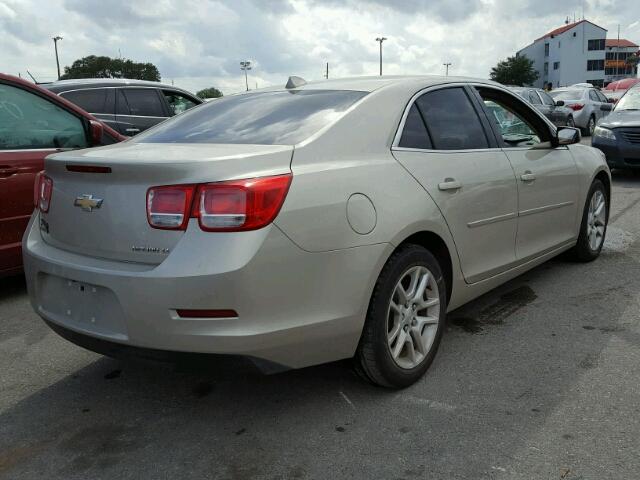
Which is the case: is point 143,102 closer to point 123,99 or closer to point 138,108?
point 138,108

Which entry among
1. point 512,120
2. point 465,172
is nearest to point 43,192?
point 465,172

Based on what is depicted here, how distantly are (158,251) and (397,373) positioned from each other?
4.14 ft

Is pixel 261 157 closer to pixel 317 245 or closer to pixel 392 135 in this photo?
pixel 317 245

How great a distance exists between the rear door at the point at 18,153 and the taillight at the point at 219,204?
8.68ft

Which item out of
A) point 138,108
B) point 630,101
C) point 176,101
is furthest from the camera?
point 630,101

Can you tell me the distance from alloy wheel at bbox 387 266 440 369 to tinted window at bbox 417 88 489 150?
2.49 feet

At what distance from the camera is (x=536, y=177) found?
405 centimetres

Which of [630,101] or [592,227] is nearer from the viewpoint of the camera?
[592,227]

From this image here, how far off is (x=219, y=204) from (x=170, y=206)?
204 millimetres

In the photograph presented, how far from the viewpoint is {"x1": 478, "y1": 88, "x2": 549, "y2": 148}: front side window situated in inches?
158

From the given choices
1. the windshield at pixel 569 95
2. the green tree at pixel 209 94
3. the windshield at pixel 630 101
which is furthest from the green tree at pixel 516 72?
the windshield at pixel 630 101

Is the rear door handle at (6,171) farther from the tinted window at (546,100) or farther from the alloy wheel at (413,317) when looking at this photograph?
the tinted window at (546,100)

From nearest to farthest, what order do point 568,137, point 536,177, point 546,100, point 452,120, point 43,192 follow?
point 43,192 → point 452,120 → point 536,177 → point 568,137 → point 546,100

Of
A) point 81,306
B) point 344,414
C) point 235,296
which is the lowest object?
point 344,414
